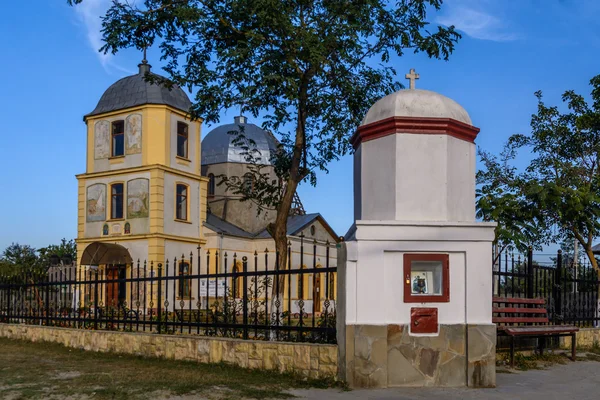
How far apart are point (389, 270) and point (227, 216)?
33.0 metres

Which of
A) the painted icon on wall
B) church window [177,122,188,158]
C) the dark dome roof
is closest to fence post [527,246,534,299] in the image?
the painted icon on wall

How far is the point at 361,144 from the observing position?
387 inches

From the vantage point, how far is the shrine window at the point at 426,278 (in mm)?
9163

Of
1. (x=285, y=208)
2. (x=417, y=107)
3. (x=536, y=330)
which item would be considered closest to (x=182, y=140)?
(x=285, y=208)

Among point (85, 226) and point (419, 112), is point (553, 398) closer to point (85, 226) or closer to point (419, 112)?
point (419, 112)

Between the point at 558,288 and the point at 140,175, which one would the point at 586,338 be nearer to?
the point at 558,288

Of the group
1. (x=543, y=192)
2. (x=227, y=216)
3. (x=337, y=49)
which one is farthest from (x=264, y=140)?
(x=337, y=49)

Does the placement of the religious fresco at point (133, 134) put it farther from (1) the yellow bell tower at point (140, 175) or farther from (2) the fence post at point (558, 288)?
(2) the fence post at point (558, 288)

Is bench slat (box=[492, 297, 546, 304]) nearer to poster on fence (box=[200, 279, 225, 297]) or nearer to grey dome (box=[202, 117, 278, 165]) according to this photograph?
poster on fence (box=[200, 279, 225, 297])

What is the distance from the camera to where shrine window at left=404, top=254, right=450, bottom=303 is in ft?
30.1

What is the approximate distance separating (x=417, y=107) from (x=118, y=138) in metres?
27.0

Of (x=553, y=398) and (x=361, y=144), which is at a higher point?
(x=361, y=144)

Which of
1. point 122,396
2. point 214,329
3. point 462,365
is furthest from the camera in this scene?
point 214,329

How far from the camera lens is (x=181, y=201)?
35.0 metres
